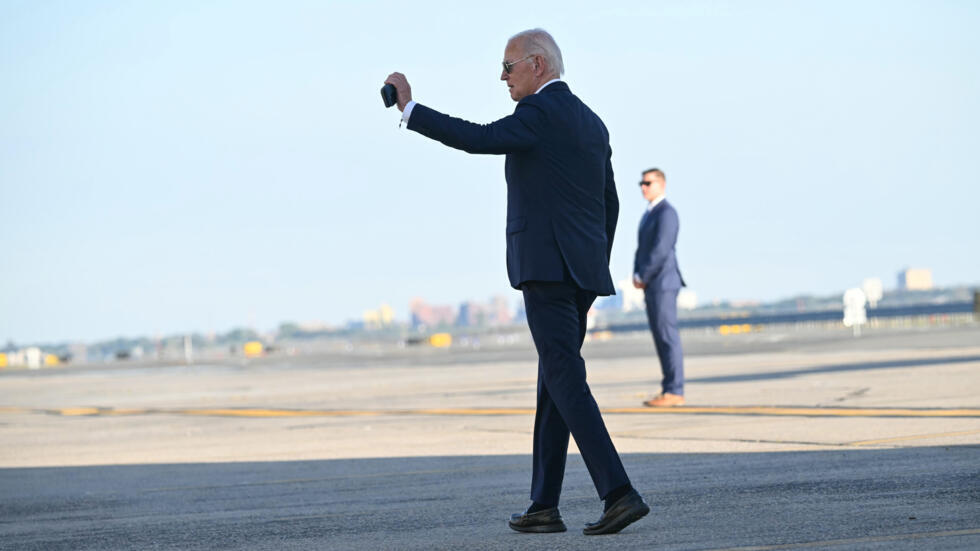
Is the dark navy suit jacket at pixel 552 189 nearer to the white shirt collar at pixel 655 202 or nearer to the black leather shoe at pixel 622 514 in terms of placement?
the black leather shoe at pixel 622 514

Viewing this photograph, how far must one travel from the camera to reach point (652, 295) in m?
13.3

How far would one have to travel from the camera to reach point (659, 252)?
13.2 meters

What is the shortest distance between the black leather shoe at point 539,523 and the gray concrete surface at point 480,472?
0.07 metres

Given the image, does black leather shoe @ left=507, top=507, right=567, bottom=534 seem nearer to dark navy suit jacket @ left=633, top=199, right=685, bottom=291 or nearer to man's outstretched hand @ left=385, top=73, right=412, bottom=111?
man's outstretched hand @ left=385, top=73, right=412, bottom=111

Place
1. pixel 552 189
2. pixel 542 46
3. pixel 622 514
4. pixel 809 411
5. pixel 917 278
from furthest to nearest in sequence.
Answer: pixel 917 278
pixel 809 411
pixel 542 46
pixel 552 189
pixel 622 514

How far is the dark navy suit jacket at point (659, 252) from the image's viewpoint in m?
13.3

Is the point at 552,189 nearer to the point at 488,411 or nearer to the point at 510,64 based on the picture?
the point at 510,64

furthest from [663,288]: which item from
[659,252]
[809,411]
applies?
[809,411]

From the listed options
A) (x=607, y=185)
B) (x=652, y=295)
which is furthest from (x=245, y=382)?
(x=607, y=185)

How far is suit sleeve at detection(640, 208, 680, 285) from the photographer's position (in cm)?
1325

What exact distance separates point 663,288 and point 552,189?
7506 mm

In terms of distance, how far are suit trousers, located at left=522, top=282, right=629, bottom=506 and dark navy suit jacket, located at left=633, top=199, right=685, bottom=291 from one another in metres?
7.24

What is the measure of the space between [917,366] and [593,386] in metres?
3.87

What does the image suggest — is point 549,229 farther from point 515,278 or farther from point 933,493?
point 933,493
